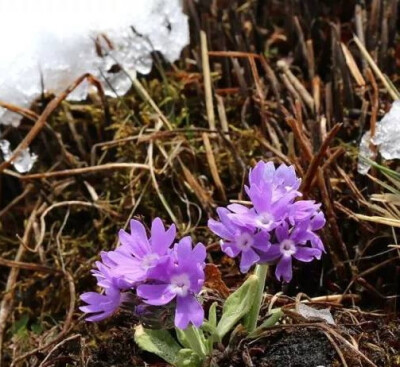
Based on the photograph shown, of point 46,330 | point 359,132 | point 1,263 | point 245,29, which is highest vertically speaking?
point 245,29

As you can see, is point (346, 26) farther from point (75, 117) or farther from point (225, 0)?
point (75, 117)

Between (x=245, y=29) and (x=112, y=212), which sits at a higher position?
(x=245, y=29)

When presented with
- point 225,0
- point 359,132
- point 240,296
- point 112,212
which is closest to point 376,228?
point 359,132

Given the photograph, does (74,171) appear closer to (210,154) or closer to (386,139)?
(210,154)

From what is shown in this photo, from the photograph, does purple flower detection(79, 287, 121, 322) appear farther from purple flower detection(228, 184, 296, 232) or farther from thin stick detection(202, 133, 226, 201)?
thin stick detection(202, 133, 226, 201)

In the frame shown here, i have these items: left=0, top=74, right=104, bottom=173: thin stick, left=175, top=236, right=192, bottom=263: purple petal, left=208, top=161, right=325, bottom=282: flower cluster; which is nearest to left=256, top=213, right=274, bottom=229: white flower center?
left=208, top=161, right=325, bottom=282: flower cluster

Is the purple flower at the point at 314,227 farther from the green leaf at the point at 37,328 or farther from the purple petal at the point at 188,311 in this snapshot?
the green leaf at the point at 37,328

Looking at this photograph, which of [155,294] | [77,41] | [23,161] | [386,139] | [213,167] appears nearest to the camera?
[155,294]

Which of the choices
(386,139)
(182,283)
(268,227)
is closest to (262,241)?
(268,227)
